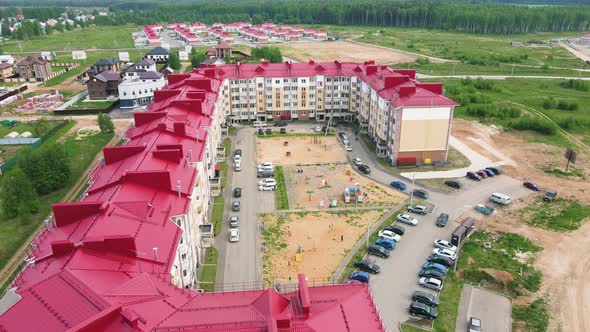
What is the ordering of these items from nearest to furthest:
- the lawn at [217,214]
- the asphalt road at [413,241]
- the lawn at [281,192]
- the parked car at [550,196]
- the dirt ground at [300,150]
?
1. the asphalt road at [413,241]
2. the lawn at [217,214]
3. the lawn at [281,192]
4. the parked car at [550,196]
5. the dirt ground at [300,150]

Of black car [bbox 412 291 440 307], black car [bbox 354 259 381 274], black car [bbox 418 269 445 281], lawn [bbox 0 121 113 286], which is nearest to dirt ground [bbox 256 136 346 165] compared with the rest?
lawn [bbox 0 121 113 286]

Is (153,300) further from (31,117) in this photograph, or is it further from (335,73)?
(31,117)

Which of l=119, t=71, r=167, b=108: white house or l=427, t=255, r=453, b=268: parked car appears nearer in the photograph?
l=427, t=255, r=453, b=268: parked car

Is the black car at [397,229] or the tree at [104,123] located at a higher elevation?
the tree at [104,123]

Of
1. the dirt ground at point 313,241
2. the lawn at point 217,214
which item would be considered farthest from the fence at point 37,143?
the dirt ground at point 313,241

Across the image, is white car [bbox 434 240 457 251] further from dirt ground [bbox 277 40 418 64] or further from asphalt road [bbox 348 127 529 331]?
dirt ground [bbox 277 40 418 64]

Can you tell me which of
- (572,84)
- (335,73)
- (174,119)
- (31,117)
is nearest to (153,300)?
(174,119)

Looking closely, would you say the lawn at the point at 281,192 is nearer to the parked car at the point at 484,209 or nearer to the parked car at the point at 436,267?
the parked car at the point at 436,267
